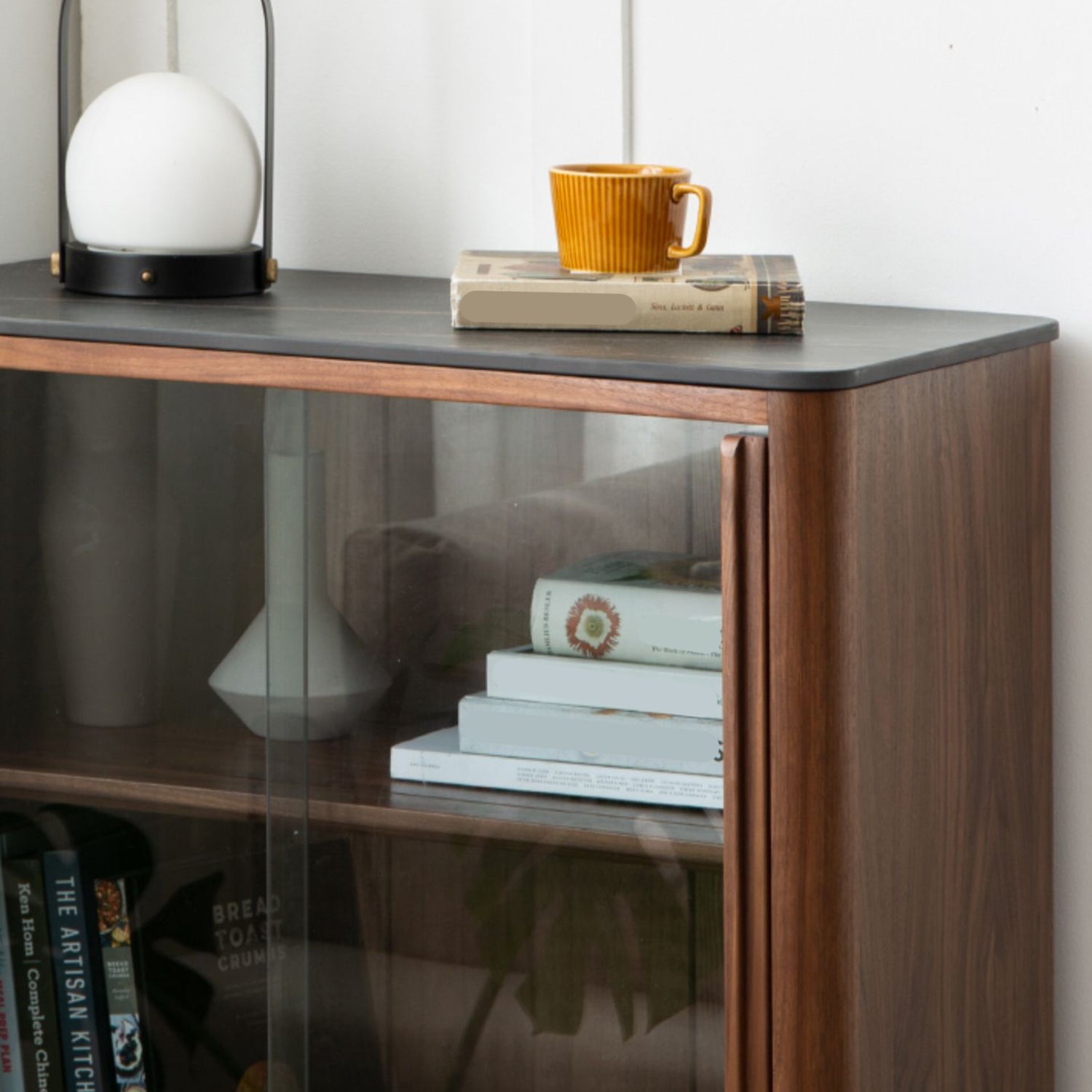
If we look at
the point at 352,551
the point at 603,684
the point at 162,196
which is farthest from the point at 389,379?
the point at 162,196

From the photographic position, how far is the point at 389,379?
41.5 inches

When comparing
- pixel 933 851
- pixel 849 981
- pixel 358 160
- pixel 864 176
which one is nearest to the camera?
pixel 849 981

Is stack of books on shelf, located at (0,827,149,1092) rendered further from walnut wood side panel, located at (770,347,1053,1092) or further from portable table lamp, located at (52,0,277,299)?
walnut wood side panel, located at (770,347,1053,1092)

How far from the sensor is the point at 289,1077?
1197 mm

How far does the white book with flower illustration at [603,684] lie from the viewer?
1.00 m

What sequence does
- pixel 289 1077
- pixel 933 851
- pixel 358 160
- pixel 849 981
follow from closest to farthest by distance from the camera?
→ pixel 849 981, pixel 933 851, pixel 289 1077, pixel 358 160

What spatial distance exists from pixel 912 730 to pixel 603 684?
0.62ft

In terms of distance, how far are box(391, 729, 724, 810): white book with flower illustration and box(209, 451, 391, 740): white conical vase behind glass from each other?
0.05 meters

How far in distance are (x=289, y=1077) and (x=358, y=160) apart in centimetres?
78

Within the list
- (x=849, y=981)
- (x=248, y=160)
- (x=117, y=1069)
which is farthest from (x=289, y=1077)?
(x=248, y=160)

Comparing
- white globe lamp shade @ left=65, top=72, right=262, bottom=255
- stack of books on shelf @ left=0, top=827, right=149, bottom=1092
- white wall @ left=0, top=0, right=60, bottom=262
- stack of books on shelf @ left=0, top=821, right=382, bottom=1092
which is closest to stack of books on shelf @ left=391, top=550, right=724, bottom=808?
stack of books on shelf @ left=0, top=821, right=382, bottom=1092

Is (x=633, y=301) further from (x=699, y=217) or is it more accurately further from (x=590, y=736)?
(x=590, y=736)

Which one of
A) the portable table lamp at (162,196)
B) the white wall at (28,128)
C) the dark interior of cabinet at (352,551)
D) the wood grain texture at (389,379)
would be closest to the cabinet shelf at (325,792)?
the dark interior of cabinet at (352,551)

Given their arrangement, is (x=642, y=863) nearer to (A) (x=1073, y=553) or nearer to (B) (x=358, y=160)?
(A) (x=1073, y=553)
